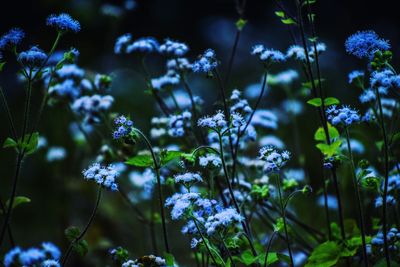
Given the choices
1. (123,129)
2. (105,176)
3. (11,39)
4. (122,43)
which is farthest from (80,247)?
(122,43)

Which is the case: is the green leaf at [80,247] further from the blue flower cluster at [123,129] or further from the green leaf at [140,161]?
the blue flower cluster at [123,129]

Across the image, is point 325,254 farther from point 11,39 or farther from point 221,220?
point 11,39

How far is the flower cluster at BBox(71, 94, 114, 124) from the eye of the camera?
167 inches

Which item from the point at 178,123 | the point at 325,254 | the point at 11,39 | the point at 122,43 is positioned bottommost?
the point at 325,254

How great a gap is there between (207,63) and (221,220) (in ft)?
3.90

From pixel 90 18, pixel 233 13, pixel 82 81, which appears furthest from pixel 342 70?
pixel 82 81

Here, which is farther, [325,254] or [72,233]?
[325,254]

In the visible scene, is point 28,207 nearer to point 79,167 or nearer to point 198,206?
point 79,167

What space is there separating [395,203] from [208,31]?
27.8 ft

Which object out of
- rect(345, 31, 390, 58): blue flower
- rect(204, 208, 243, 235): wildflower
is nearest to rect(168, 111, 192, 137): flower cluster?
rect(204, 208, 243, 235): wildflower

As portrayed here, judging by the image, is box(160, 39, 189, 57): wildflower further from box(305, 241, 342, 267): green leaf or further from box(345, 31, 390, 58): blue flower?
box(305, 241, 342, 267): green leaf

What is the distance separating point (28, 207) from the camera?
736 cm

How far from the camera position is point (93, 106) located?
4266 millimetres

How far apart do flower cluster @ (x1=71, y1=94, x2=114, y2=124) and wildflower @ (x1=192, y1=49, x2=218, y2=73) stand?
3.54 ft
